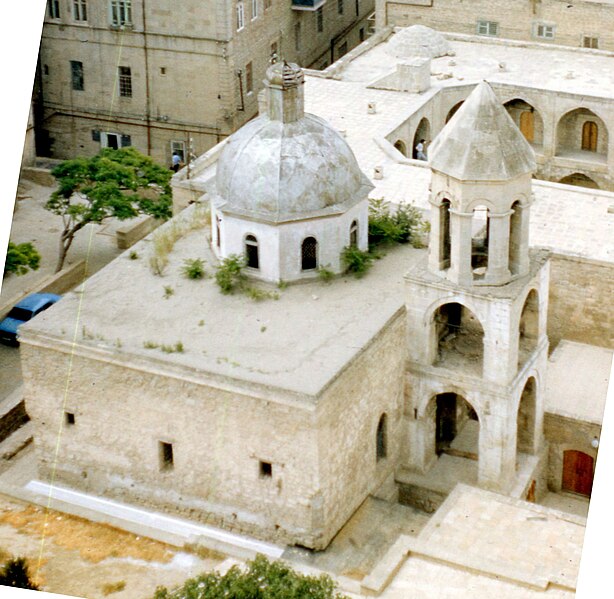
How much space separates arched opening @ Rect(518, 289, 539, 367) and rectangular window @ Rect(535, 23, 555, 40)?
88.1 ft

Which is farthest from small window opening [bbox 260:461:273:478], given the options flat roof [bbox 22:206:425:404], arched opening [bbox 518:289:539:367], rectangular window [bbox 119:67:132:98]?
rectangular window [bbox 119:67:132:98]

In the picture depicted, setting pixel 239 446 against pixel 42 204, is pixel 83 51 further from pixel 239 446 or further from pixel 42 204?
pixel 239 446

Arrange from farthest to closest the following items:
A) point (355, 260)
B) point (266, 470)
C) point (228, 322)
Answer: point (355, 260)
point (228, 322)
point (266, 470)

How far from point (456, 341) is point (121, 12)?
24.9 metres

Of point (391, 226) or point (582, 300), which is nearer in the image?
point (391, 226)

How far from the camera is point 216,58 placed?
2514 inches

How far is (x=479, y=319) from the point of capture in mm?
42156

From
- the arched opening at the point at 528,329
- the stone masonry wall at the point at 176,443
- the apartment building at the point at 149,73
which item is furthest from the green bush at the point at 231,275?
the apartment building at the point at 149,73

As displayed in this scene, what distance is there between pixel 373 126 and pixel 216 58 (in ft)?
25.5

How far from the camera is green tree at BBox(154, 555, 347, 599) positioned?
111 feet

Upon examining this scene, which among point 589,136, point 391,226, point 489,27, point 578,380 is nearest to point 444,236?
point 391,226

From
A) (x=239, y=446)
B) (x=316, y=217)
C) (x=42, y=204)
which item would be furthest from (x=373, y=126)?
(x=239, y=446)

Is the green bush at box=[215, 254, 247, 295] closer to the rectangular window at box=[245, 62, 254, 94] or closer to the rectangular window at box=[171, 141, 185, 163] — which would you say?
the rectangular window at box=[171, 141, 185, 163]

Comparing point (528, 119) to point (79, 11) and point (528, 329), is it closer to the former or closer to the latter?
point (79, 11)
